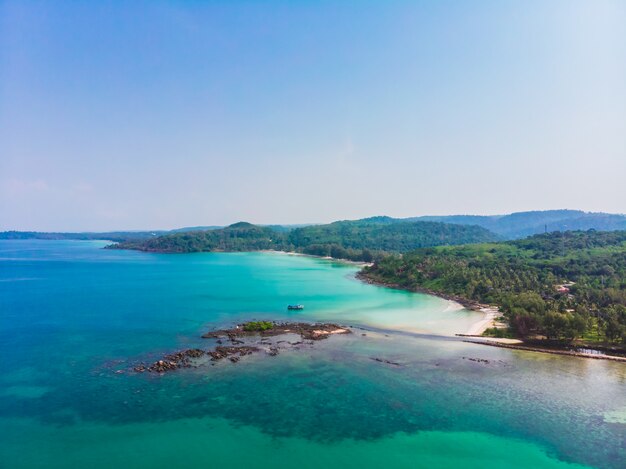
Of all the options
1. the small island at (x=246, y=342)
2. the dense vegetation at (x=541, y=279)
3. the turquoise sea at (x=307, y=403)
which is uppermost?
the dense vegetation at (x=541, y=279)

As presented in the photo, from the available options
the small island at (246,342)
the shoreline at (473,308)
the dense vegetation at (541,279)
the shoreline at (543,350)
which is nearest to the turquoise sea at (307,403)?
the shoreline at (543,350)

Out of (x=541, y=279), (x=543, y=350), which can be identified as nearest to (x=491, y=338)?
(x=543, y=350)

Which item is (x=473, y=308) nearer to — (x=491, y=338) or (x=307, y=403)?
(x=491, y=338)

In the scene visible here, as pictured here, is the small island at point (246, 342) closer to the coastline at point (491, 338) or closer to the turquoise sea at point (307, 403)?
the turquoise sea at point (307, 403)

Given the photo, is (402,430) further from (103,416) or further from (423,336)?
(423,336)

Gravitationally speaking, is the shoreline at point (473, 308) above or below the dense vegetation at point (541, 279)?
below

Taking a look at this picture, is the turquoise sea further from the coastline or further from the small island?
the small island

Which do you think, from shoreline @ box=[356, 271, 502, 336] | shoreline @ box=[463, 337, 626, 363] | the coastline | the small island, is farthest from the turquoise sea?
shoreline @ box=[356, 271, 502, 336]
